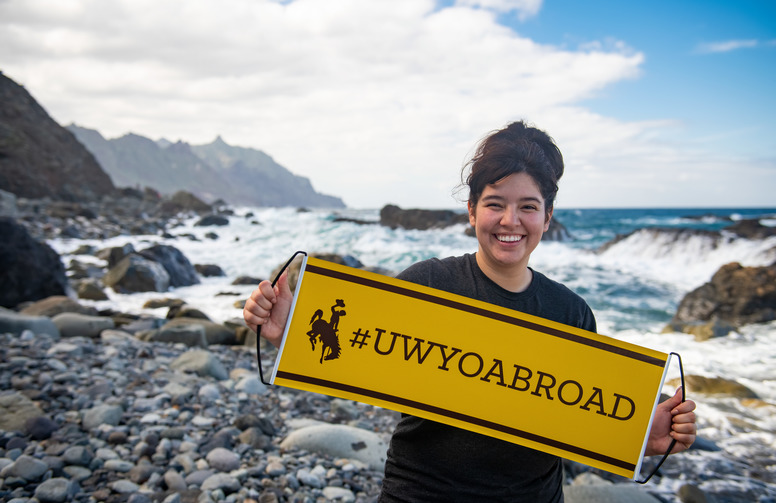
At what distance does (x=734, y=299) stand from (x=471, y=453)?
37.0ft

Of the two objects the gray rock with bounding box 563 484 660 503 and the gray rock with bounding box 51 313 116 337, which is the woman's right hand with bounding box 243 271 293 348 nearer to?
the gray rock with bounding box 563 484 660 503

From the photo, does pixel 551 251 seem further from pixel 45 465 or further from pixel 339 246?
pixel 45 465

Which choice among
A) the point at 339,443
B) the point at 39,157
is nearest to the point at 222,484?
the point at 339,443

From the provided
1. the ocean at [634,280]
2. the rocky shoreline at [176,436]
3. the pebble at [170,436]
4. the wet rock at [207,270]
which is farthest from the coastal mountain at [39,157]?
the pebble at [170,436]

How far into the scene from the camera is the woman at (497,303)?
158 centimetres

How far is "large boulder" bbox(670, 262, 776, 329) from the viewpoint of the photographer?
9.75 metres

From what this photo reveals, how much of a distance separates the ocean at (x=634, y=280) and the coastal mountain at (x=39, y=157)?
10095 millimetres

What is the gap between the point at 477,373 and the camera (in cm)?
173

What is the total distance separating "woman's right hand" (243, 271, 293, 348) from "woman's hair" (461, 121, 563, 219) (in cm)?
84

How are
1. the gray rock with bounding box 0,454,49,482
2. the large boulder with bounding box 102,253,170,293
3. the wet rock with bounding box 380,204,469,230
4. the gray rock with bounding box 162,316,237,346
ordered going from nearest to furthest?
1. the gray rock with bounding box 0,454,49,482
2. the gray rock with bounding box 162,316,237,346
3. the large boulder with bounding box 102,253,170,293
4. the wet rock with bounding box 380,204,469,230

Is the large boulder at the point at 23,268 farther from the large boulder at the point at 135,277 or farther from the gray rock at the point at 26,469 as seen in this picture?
the gray rock at the point at 26,469

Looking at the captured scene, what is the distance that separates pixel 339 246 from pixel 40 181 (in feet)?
71.7

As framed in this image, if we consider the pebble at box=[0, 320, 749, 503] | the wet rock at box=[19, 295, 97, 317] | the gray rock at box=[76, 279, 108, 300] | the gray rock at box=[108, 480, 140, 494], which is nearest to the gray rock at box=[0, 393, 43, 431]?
the pebble at box=[0, 320, 749, 503]

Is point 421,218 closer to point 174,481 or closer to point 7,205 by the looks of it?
point 7,205
